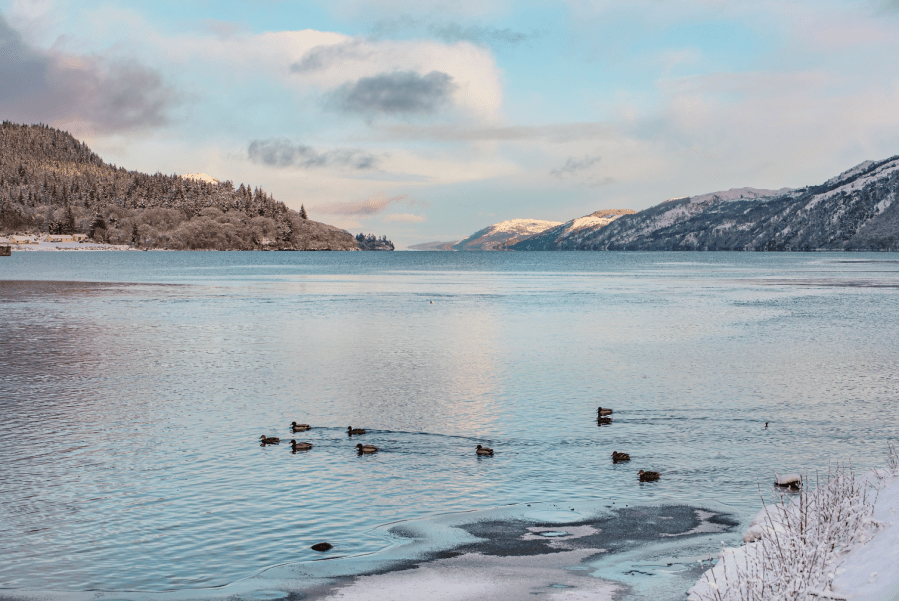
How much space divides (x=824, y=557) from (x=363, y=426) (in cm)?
1915

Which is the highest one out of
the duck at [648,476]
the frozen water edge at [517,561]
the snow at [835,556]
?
Result: the snow at [835,556]

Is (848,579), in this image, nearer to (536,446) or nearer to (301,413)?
(536,446)

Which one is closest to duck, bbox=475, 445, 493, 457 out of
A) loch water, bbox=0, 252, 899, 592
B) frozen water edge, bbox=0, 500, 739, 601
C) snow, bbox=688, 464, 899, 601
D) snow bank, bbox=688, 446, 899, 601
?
loch water, bbox=0, 252, 899, 592

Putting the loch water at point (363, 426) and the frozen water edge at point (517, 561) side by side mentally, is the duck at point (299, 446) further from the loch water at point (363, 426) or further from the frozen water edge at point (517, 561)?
the frozen water edge at point (517, 561)

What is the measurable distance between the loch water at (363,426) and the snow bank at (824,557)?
3356mm

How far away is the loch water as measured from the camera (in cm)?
1809

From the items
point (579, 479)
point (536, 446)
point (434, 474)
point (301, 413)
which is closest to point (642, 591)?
point (579, 479)

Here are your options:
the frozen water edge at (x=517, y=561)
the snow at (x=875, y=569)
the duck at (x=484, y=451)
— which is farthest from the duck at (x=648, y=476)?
the snow at (x=875, y=569)

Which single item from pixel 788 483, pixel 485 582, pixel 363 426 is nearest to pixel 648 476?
pixel 788 483

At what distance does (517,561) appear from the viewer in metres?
16.2

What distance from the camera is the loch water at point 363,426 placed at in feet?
59.4

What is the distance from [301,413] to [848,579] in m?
23.8

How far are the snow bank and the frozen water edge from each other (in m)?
1.82

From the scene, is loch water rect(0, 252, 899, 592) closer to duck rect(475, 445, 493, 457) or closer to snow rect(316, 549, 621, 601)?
duck rect(475, 445, 493, 457)
